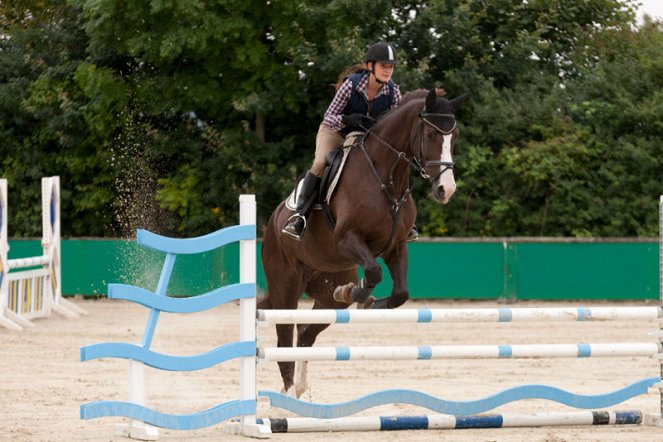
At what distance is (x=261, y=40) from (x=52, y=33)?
4.13 meters

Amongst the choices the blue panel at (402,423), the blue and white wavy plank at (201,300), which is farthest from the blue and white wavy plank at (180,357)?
the blue panel at (402,423)

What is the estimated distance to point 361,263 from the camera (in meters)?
7.03

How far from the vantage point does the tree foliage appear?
18.2 meters

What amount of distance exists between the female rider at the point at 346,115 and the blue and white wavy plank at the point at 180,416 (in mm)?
1642

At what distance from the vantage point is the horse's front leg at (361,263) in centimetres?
696

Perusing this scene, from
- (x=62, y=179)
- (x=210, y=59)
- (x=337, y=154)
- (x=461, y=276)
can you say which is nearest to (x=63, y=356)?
(x=337, y=154)

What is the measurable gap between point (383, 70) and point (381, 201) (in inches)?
33.1

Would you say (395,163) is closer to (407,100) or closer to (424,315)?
(407,100)

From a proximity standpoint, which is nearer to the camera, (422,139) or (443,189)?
(443,189)

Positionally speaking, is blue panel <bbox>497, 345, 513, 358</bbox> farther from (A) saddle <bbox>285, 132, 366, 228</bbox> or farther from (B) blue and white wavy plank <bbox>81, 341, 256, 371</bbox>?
(A) saddle <bbox>285, 132, 366, 228</bbox>

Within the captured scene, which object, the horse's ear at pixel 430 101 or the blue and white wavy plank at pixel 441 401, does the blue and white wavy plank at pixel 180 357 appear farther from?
the horse's ear at pixel 430 101

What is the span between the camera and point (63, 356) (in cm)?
1058

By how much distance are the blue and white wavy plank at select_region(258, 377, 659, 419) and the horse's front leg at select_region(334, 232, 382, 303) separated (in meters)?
0.75

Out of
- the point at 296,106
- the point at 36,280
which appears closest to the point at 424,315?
the point at 36,280
